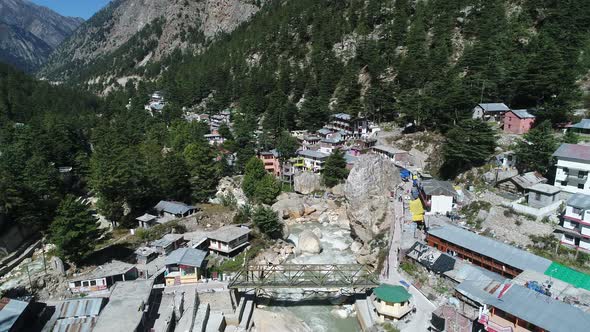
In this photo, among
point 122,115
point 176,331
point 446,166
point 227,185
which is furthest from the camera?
point 122,115

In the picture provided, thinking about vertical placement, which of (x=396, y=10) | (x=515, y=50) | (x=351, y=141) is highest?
(x=396, y=10)

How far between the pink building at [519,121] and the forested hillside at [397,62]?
1635mm

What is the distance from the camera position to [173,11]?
5600 inches

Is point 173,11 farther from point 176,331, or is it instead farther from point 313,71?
point 176,331

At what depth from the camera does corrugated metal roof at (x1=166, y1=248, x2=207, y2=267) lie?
2527 centimetres

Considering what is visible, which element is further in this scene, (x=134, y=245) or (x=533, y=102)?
(x=533, y=102)

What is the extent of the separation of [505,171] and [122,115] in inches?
2574

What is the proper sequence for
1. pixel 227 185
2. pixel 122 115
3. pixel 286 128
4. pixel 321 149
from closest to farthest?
pixel 227 185
pixel 321 149
pixel 286 128
pixel 122 115

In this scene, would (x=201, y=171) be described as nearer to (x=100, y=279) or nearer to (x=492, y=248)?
(x=100, y=279)

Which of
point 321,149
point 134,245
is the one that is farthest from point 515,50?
point 134,245

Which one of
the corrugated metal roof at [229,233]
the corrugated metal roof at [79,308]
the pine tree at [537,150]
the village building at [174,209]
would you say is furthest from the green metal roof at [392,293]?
the village building at [174,209]

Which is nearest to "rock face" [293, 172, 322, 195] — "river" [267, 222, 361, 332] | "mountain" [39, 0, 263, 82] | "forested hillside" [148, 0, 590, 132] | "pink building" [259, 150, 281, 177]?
"pink building" [259, 150, 281, 177]

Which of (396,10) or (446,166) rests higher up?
(396,10)

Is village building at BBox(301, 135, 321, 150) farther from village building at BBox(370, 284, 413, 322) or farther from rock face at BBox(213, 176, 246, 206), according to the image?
village building at BBox(370, 284, 413, 322)
